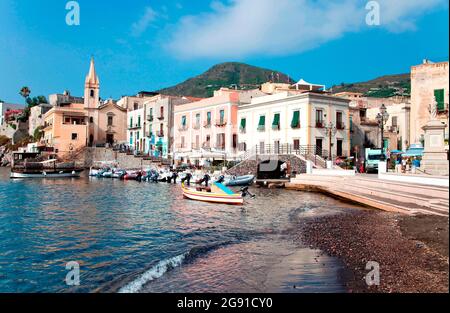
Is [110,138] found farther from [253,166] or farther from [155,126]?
[253,166]

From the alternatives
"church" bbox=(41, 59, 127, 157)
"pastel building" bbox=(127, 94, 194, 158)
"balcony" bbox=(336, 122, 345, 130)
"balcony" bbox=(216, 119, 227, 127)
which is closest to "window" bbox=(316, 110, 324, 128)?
"balcony" bbox=(336, 122, 345, 130)

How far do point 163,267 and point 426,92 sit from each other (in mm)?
32686

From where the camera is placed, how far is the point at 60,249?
11523 mm

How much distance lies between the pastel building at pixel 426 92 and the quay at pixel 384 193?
12.4 m

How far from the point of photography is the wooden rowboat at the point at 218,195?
21922mm

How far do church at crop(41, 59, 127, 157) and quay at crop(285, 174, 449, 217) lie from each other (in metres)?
49.5

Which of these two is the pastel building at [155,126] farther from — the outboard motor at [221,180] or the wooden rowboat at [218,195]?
the wooden rowboat at [218,195]

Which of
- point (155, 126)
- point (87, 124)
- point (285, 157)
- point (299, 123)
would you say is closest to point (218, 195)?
point (285, 157)

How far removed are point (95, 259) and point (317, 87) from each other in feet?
155
